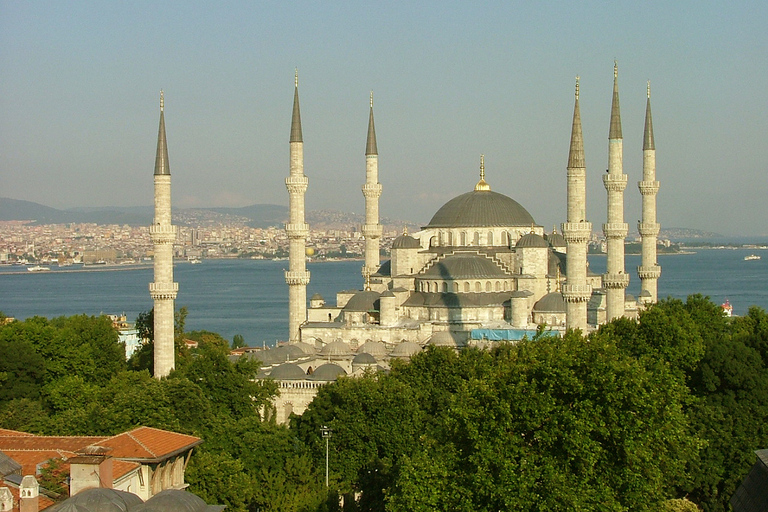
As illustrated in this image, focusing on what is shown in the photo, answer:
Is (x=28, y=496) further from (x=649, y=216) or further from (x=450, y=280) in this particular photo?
(x=649, y=216)

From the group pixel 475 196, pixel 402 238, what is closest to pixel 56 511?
pixel 402 238

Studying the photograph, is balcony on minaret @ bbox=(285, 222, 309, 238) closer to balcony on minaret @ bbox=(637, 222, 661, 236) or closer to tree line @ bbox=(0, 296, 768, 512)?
tree line @ bbox=(0, 296, 768, 512)

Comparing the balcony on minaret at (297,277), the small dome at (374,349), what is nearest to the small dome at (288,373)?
the small dome at (374,349)

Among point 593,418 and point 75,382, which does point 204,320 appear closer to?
point 75,382

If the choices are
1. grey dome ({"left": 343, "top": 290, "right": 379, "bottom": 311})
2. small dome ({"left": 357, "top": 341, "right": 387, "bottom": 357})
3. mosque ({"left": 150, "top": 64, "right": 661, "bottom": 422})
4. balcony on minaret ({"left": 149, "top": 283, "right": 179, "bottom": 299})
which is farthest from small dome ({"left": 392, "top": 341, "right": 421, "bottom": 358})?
balcony on minaret ({"left": 149, "top": 283, "right": 179, "bottom": 299})

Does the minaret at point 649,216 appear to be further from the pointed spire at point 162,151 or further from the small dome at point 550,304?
the pointed spire at point 162,151

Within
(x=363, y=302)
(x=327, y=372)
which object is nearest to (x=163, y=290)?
(x=327, y=372)
